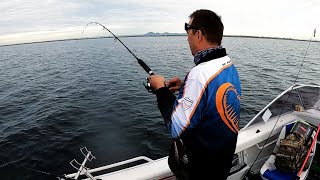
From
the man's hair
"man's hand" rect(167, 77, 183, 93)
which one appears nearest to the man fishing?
the man's hair

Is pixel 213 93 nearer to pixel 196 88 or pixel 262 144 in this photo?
pixel 196 88

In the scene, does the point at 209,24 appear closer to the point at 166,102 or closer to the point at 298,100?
the point at 166,102

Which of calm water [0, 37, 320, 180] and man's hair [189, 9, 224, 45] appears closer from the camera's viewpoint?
man's hair [189, 9, 224, 45]

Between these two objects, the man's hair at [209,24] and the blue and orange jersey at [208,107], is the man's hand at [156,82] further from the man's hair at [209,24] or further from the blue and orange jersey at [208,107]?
the man's hair at [209,24]

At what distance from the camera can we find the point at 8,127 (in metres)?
11.4

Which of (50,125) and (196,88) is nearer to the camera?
(196,88)

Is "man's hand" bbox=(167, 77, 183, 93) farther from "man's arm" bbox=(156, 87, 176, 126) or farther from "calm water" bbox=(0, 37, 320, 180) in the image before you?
"calm water" bbox=(0, 37, 320, 180)

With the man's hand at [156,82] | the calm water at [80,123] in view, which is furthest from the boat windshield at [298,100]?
the man's hand at [156,82]

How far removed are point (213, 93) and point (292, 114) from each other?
6028 mm

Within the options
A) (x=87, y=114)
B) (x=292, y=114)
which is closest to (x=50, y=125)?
(x=87, y=114)

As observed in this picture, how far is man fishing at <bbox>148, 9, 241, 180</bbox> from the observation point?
1793mm

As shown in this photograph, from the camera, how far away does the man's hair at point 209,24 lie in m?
1.88

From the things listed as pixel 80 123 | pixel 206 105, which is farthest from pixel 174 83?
pixel 80 123

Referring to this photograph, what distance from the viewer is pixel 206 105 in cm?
180
